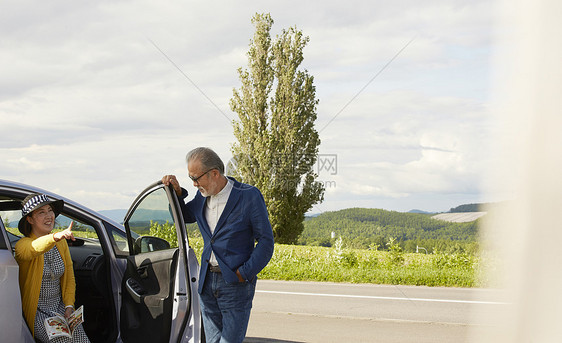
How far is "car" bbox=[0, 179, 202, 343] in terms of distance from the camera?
3699 millimetres

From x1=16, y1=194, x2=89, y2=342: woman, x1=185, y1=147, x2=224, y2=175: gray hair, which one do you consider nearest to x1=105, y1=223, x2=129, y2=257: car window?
x1=16, y1=194, x2=89, y2=342: woman

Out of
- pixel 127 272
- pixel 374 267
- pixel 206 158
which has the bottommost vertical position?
pixel 374 267

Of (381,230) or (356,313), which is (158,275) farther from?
(381,230)

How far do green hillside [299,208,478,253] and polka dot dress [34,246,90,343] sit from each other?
11489 mm

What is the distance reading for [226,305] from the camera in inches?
142

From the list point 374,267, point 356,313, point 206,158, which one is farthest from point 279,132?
point 206,158

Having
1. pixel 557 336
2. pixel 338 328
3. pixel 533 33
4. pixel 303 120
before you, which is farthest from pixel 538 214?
pixel 303 120

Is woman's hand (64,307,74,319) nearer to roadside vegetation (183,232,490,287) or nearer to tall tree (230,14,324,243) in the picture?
roadside vegetation (183,232,490,287)

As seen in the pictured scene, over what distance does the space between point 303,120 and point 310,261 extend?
12310mm

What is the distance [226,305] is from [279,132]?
22.7 meters

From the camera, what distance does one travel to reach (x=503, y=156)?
5.12 ft

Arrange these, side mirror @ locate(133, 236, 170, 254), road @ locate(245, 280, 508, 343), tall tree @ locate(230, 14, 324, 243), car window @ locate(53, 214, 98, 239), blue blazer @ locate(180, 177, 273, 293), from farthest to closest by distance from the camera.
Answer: tall tree @ locate(230, 14, 324, 243), road @ locate(245, 280, 508, 343), car window @ locate(53, 214, 98, 239), side mirror @ locate(133, 236, 170, 254), blue blazer @ locate(180, 177, 273, 293)

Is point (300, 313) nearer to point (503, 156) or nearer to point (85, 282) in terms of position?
point (85, 282)

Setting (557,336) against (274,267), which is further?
(274,267)
